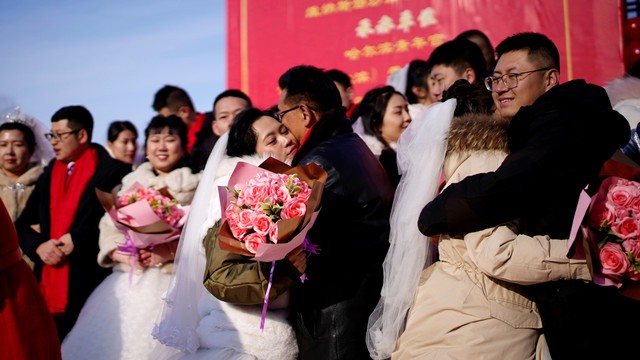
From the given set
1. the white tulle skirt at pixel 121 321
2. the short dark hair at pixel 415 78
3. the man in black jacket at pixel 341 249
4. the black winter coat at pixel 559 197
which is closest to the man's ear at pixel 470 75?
the short dark hair at pixel 415 78

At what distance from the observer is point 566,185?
8.05ft

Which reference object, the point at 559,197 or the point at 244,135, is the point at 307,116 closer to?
the point at 244,135

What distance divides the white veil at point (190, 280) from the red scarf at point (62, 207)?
178 centimetres

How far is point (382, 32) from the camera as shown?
725cm

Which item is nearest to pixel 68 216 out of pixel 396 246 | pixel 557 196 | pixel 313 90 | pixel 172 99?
pixel 172 99

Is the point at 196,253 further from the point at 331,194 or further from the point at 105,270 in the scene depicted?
the point at 105,270

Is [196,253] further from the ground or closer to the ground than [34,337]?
further from the ground

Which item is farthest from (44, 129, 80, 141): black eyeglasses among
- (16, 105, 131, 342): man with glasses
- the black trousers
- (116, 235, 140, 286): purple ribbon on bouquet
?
the black trousers

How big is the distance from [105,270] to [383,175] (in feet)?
9.43

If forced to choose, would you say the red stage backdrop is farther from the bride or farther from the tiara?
the bride

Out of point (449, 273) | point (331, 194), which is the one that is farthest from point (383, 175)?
point (449, 273)

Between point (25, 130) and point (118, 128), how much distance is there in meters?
1.36

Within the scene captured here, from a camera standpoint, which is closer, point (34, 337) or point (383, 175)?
point (34, 337)

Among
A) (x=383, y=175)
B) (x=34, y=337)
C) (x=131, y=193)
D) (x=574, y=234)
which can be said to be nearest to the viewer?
(x=574, y=234)
